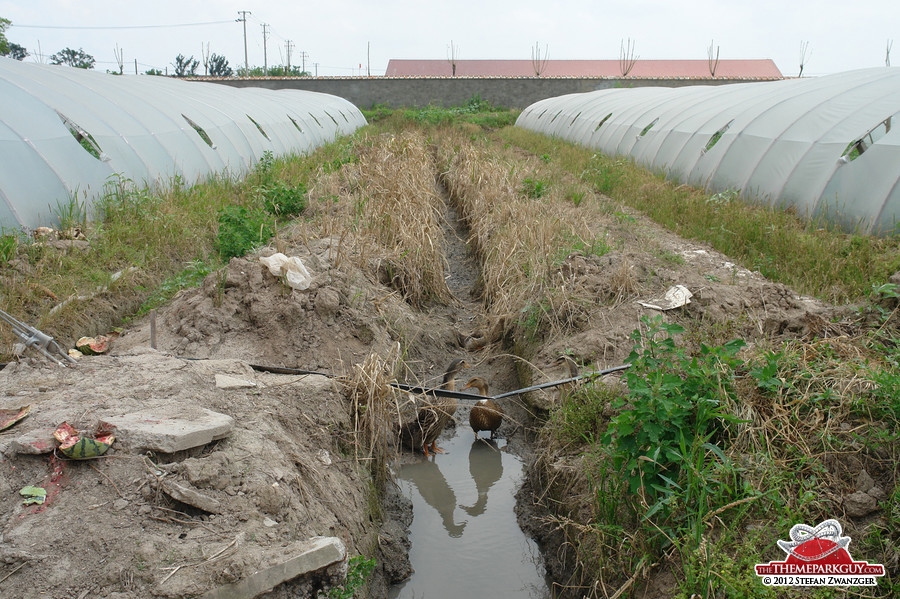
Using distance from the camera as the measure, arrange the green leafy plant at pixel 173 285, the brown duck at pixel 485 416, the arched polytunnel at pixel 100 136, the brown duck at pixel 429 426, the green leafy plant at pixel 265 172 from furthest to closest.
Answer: the green leafy plant at pixel 265 172
the arched polytunnel at pixel 100 136
the green leafy plant at pixel 173 285
the brown duck at pixel 485 416
the brown duck at pixel 429 426

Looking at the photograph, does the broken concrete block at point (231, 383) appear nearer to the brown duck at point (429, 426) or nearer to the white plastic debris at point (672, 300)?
the brown duck at point (429, 426)

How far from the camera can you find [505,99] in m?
33.1

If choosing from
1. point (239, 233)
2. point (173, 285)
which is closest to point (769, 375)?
point (173, 285)

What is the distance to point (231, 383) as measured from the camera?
11.5 ft

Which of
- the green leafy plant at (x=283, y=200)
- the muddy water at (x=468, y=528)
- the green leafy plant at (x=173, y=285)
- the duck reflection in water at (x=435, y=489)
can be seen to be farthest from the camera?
the green leafy plant at (x=283, y=200)

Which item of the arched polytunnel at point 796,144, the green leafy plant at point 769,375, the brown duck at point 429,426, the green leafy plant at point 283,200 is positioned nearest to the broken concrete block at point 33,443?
the brown duck at point 429,426

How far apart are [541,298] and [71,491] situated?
3.97m

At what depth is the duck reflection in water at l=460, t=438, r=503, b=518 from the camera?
4.11m

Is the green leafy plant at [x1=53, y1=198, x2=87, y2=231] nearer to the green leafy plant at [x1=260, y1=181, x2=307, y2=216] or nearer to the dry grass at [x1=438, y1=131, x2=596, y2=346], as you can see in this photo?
the green leafy plant at [x1=260, y1=181, x2=307, y2=216]

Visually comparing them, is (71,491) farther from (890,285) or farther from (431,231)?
(431,231)

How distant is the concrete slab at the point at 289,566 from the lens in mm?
2299

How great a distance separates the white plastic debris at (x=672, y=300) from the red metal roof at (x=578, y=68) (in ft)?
121

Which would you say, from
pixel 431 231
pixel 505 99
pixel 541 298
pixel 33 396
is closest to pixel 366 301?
pixel 541 298

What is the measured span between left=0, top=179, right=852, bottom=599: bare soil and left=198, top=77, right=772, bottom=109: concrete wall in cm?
2807
